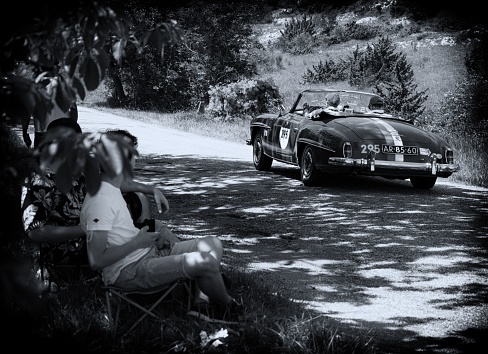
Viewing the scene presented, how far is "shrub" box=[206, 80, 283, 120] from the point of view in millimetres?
24000

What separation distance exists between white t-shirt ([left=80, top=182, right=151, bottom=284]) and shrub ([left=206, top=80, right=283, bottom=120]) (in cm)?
1974

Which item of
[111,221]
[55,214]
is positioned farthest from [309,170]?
[111,221]

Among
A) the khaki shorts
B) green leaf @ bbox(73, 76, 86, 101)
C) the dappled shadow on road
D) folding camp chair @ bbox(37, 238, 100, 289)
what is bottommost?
the dappled shadow on road

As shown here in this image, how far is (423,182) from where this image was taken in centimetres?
1077

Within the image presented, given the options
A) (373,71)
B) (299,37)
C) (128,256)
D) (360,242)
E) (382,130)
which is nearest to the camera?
(128,256)

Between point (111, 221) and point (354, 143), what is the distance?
6435 millimetres

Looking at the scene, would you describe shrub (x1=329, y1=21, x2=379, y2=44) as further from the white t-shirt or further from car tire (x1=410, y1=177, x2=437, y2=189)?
the white t-shirt

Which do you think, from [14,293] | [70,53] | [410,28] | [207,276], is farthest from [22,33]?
[410,28]

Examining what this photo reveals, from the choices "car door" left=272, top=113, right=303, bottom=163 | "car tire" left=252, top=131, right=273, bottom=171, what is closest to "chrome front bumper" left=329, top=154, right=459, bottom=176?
"car door" left=272, top=113, right=303, bottom=163

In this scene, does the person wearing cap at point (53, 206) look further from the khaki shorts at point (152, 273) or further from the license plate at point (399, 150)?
the license plate at point (399, 150)

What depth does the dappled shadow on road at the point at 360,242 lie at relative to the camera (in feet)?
16.4

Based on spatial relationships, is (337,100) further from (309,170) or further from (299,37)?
(299,37)

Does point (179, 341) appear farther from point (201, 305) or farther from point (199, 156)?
point (199, 156)

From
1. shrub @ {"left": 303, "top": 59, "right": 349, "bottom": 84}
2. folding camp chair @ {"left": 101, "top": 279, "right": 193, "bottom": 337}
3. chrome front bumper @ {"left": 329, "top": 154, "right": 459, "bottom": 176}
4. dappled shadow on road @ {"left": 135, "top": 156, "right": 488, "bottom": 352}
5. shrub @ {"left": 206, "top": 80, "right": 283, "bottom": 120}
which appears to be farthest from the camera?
shrub @ {"left": 303, "top": 59, "right": 349, "bottom": 84}
